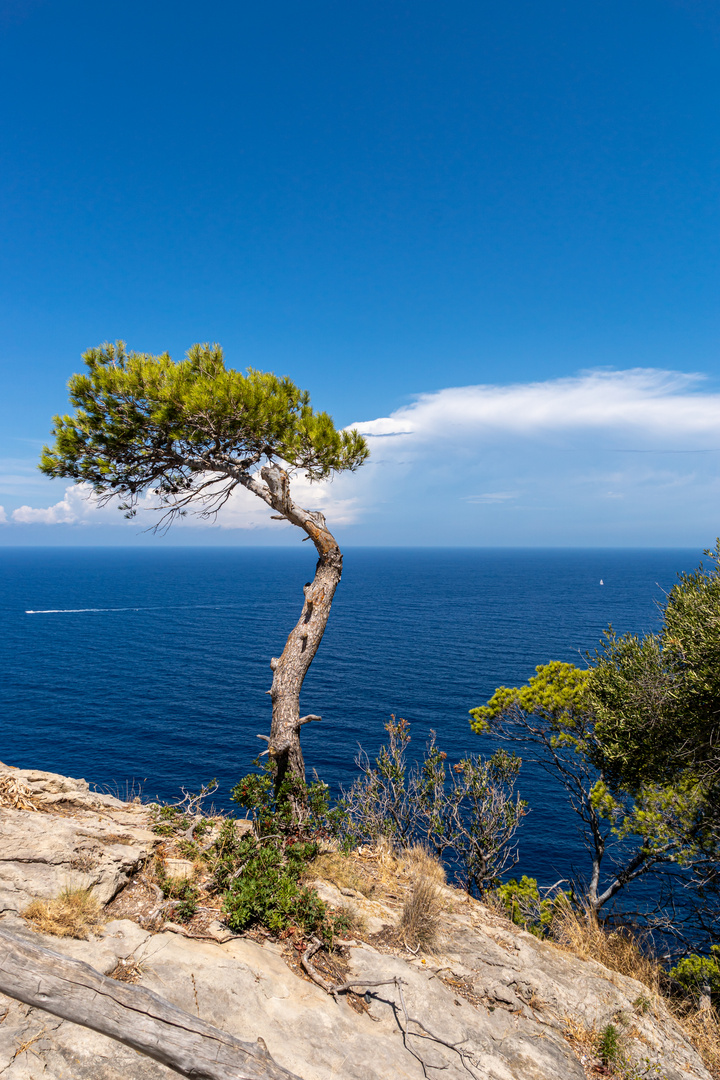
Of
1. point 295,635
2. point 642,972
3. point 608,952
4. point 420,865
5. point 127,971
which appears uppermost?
point 295,635

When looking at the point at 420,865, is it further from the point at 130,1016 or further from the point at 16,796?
the point at 16,796

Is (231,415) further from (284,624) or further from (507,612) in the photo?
(507,612)

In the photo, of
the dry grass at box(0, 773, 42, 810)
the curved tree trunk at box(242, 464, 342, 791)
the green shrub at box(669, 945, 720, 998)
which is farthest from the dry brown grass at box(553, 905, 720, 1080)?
the dry grass at box(0, 773, 42, 810)

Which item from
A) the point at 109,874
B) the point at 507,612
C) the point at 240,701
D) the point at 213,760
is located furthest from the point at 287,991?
the point at 507,612

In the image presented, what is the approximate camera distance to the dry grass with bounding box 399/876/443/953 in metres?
8.48

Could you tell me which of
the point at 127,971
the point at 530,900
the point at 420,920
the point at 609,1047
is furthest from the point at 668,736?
the point at 127,971

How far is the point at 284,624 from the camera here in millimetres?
95750

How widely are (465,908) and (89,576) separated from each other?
212 meters

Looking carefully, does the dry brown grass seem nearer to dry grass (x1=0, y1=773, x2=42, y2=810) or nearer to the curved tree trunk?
the curved tree trunk

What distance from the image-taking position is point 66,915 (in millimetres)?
6410

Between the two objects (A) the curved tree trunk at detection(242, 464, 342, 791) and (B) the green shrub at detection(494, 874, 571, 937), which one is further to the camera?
(B) the green shrub at detection(494, 874, 571, 937)

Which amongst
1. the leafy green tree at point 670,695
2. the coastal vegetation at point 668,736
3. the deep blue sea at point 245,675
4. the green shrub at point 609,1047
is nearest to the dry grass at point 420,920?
the green shrub at point 609,1047

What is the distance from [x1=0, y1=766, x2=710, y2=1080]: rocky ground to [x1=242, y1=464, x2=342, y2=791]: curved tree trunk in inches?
99.7

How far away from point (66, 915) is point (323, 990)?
3425 mm
